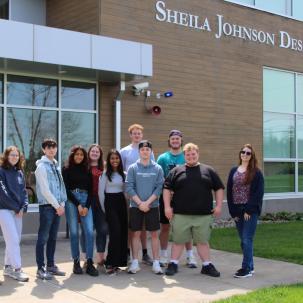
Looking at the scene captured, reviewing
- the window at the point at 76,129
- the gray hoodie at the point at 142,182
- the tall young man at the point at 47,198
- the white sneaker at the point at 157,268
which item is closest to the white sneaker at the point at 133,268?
the white sneaker at the point at 157,268

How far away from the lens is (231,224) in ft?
41.9

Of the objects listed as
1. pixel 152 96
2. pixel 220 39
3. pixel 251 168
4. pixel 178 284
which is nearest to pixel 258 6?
pixel 220 39

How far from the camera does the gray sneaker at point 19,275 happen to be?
6.63 meters

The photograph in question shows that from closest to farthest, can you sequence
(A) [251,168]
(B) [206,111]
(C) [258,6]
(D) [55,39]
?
(A) [251,168], (D) [55,39], (B) [206,111], (C) [258,6]

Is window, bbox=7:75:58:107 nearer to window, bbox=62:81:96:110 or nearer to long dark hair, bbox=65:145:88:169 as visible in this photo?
window, bbox=62:81:96:110

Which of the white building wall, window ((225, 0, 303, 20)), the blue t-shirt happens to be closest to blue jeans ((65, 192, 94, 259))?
the blue t-shirt

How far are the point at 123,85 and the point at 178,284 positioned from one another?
5756 millimetres

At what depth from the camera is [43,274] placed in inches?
265

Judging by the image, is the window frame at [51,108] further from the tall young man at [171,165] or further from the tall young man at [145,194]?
the tall young man at [145,194]

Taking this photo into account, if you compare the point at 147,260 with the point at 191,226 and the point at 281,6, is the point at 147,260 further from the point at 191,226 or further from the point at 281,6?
the point at 281,6

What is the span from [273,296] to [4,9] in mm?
9454

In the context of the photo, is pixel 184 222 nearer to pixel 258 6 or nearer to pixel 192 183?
pixel 192 183

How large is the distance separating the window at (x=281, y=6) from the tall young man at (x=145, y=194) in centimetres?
885

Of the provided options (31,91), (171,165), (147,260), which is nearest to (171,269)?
(147,260)
